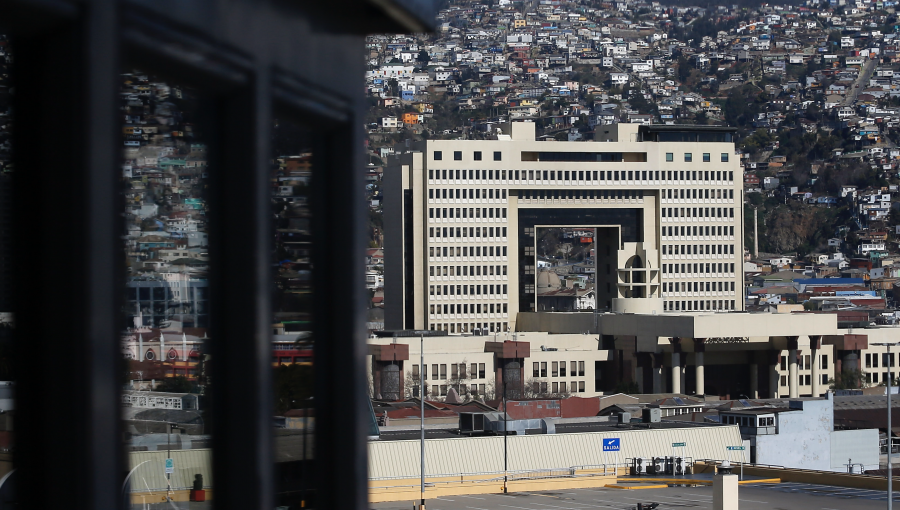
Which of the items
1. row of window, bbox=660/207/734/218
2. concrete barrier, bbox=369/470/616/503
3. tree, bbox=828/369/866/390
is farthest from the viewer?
row of window, bbox=660/207/734/218

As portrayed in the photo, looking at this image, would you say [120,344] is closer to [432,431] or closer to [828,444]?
[432,431]

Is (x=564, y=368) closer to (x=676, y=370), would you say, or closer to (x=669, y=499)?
(x=676, y=370)

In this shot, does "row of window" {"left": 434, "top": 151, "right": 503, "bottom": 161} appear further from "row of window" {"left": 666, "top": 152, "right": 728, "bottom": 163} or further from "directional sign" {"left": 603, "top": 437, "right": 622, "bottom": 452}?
"directional sign" {"left": 603, "top": 437, "right": 622, "bottom": 452}

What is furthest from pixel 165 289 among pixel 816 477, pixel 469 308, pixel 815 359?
pixel 469 308

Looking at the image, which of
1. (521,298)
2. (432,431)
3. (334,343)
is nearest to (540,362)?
(521,298)

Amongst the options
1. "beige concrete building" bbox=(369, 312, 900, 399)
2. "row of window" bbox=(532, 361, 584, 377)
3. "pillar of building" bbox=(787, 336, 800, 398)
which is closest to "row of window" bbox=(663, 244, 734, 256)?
"beige concrete building" bbox=(369, 312, 900, 399)

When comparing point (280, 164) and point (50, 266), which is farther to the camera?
point (280, 164)
